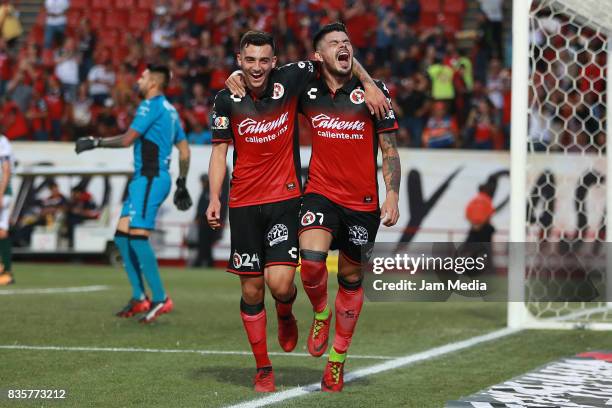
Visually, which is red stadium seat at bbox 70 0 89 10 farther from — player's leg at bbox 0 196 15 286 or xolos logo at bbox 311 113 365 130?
xolos logo at bbox 311 113 365 130

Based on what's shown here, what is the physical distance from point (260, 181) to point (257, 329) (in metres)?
0.90

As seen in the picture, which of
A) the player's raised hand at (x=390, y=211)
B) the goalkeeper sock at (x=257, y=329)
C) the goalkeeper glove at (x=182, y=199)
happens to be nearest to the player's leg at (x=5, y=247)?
the goalkeeper glove at (x=182, y=199)

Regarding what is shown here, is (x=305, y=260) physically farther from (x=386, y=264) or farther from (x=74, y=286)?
(x=74, y=286)

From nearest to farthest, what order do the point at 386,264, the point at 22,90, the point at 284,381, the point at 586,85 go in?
the point at 284,381, the point at 386,264, the point at 586,85, the point at 22,90

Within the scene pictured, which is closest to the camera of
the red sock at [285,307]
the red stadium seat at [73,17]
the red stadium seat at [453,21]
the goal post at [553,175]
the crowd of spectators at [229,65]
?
the red sock at [285,307]

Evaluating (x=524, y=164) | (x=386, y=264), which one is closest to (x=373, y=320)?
(x=524, y=164)

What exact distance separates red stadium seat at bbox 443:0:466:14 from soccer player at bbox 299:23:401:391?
18.0m

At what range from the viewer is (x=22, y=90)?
24203mm

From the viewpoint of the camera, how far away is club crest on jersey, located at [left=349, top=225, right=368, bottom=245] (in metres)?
7.02

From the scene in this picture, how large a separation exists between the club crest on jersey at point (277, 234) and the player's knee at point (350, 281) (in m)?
0.51

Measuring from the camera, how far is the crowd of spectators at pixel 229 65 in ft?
71.6

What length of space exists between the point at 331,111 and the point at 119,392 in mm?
2087

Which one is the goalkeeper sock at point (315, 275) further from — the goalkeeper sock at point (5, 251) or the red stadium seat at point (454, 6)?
the red stadium seat at point (454, 6)

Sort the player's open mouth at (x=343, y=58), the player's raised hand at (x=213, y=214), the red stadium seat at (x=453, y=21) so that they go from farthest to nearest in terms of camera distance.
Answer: the red stadium seat at (x=453, y=21), the player's open mouth at (x=343, y=58), the player's raised hand at (x=213, y=214)
